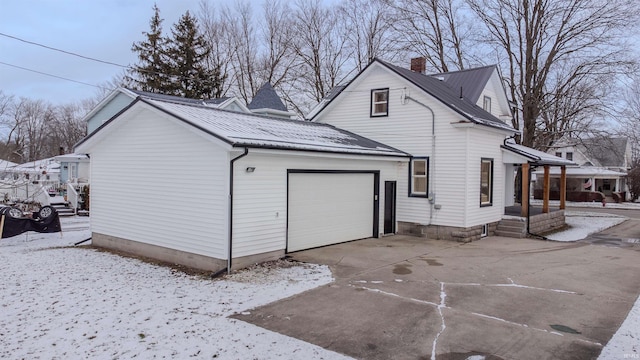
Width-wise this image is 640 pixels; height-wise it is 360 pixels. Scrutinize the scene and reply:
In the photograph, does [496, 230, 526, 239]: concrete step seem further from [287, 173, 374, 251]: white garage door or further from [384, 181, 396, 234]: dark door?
[287, 173, 374, 251]: white garage door

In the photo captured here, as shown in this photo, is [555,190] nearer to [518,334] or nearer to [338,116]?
[338,116]

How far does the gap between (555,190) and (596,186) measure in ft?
26.3

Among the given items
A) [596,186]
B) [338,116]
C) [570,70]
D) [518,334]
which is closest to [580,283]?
[518,334]

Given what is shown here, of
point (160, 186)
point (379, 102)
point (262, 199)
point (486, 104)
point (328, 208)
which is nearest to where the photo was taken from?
point (262, 199)

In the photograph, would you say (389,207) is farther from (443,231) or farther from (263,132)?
(263,132)

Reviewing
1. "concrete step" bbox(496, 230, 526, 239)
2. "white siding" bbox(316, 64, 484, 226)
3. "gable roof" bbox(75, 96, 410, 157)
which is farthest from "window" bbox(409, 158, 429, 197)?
"concrete step" bbox(496, 230, 526, 239)

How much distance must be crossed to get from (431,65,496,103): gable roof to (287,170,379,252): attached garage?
6.02 metres

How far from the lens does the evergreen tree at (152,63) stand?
35.5 m

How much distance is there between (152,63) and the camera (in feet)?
118

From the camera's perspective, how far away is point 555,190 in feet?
120

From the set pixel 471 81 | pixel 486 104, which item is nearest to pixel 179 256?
pixel 471 81

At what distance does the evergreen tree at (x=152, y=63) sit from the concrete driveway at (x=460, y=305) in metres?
30.0

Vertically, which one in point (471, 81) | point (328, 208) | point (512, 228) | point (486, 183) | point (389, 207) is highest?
point (471, 81)

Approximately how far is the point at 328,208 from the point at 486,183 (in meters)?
5.92
